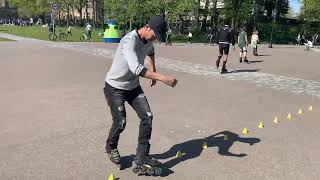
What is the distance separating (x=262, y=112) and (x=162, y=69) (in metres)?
7.15

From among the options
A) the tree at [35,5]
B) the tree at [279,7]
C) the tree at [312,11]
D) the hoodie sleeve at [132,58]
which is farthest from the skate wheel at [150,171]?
the tree at [35,5]

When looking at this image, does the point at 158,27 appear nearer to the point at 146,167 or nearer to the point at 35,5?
the point at 146,167

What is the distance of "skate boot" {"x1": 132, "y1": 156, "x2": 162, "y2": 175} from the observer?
15.8 ft

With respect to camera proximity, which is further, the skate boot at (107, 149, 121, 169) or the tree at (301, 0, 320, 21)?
the tree at (301, 0, 320, 21)

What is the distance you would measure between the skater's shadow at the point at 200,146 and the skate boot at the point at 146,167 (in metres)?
0.12

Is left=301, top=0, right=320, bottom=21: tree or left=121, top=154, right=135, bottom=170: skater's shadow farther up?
left=301, top=0, right=320, bottom=21: tree

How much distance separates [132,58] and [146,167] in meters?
1.35

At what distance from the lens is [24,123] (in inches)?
276

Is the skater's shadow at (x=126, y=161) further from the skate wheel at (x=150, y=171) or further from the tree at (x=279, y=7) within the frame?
the tree at (x=279, y=7)

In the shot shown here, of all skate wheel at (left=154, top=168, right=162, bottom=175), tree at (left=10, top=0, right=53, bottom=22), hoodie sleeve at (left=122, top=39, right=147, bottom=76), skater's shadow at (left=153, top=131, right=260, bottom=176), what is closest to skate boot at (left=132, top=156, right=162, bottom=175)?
skate wheel at (left=154, top=168, right=162, bottom=175)

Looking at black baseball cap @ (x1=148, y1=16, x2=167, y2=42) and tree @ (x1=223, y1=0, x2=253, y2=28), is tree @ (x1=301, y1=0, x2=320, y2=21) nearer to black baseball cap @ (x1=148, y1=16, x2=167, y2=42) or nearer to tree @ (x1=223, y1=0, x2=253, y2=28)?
tree @ (x1=223, y1=0, x2=253, y2=28)

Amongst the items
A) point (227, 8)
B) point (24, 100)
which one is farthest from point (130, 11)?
point (24, 100)

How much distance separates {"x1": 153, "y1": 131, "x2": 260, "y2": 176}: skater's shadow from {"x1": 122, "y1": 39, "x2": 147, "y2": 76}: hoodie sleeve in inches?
54.5

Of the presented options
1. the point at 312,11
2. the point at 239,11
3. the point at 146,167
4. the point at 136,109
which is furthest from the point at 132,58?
the point at 312,11
